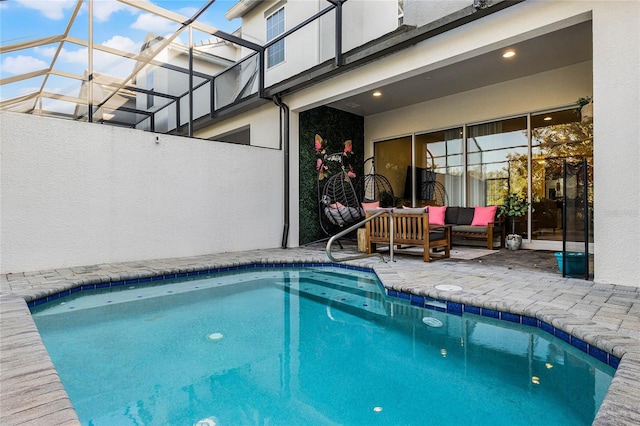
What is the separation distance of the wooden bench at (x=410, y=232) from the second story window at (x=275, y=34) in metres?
4.26

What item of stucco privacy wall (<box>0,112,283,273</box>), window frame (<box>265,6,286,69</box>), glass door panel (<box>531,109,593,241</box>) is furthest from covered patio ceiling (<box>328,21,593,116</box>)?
stucco privacy wall (<box>0,112,283,273</box>)

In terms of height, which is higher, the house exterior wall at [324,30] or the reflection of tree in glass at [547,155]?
the house exterior wall at [324,30]

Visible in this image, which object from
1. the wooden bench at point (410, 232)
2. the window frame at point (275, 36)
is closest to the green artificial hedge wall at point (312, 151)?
the window frame at point (275, 36)

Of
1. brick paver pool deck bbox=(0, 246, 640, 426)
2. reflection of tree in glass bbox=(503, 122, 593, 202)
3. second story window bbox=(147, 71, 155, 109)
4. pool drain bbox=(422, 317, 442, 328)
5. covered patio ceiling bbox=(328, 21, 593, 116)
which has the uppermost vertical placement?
second story window bbox=(147, 71, 155, 109)

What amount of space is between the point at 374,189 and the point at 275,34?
4653 millimetres

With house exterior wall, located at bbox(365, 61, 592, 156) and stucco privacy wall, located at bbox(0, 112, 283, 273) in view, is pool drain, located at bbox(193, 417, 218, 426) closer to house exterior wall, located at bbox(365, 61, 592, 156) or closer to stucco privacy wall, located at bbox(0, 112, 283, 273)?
stucco privacy wall, located at bbox(0, 112, 283, 273)

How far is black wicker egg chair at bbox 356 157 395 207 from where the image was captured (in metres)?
8.70

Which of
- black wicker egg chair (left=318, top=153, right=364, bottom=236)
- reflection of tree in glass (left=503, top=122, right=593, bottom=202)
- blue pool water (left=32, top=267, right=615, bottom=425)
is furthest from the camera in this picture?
black wicker egg chair (left=318, top=153, right=364, bottom=236)

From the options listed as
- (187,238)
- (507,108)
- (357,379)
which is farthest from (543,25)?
(187,238)

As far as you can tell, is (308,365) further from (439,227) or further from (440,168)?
(440,168)

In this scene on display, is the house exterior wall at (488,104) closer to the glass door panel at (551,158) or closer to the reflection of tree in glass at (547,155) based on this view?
the glass door panel at (551,158)

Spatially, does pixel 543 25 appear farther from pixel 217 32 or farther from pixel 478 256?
pixel 217 32

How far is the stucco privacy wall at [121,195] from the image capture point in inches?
182

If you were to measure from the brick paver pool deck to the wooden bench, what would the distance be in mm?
280
